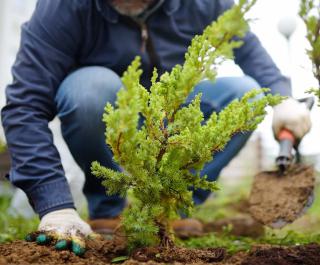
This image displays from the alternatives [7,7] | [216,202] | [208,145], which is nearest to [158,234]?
[208,145]

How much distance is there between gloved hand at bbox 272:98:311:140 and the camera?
2.24 metres

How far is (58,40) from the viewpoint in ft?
7.22

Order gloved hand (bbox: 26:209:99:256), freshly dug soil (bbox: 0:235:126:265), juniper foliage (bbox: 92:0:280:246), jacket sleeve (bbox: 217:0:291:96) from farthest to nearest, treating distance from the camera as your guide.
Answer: jacket sleeve (bbox: 217:0:291:96)
gloved hand (bbox: 26:209:99:256)
freshly dug soil (bbox: 0:235:126:265)
juniper foliage (bbox: 92:0:280:246)

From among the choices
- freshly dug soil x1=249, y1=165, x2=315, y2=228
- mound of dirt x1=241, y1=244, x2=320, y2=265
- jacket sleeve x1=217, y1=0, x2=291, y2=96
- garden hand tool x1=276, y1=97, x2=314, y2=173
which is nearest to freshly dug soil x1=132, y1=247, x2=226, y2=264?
mound of dirt x1=241, y1=244, x2=320, y2=265

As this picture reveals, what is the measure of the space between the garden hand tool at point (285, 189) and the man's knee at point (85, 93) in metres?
0.88

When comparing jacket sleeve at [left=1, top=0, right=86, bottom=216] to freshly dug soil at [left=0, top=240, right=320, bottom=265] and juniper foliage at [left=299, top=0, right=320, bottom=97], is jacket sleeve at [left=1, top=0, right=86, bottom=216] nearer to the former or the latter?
freshly dug soil at [left=0, top=240, right=320, bottom=265]

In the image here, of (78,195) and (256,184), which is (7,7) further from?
(256,184)

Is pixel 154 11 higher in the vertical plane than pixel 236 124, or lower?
higher

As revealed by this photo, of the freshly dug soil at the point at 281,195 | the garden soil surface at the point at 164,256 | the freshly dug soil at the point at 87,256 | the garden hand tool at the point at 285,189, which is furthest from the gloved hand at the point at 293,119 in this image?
the freshly dug soil at the point at 87,256

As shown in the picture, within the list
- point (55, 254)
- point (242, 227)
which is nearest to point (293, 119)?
point (242, 227)

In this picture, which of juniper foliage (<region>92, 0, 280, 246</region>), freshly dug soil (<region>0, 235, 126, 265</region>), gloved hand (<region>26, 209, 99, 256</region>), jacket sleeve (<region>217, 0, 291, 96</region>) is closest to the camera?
juniper foliage (<region>92, 0, 280, 246</region>)

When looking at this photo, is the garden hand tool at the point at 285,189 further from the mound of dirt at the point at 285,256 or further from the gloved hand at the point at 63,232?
the gloved hand at the point at 63,232

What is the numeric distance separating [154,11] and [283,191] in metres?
1.14

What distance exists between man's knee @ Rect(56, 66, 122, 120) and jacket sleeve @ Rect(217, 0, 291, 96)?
827mm
